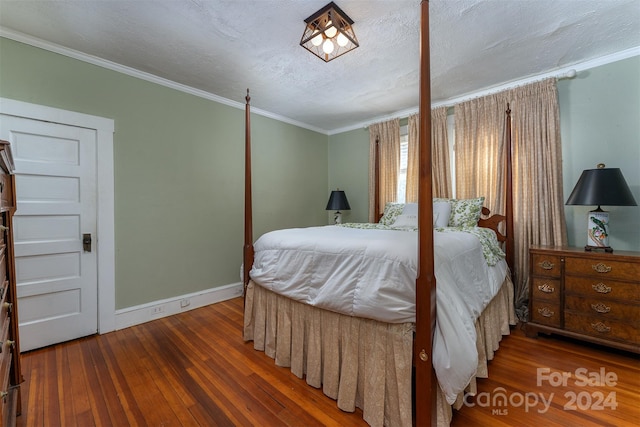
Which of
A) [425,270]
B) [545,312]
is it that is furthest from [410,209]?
[425,270]

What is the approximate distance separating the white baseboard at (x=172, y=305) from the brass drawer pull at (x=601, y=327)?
335 cm

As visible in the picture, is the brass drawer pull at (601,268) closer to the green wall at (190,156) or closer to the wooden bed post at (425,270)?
the green wall at (190,156)

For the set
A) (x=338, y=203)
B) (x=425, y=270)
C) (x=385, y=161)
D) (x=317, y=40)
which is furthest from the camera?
(x=338, y=203)

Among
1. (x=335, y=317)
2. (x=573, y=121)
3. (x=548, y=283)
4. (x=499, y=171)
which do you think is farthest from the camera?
(x=499, y=171)

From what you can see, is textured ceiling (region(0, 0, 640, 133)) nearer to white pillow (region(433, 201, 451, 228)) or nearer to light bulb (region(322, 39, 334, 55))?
light bulb (region(322, 39, 334, 55))

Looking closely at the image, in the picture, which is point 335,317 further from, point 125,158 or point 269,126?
point 269,126

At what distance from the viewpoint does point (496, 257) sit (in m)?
2.25

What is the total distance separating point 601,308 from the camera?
6.52ft

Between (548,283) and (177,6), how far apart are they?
11.4 ft

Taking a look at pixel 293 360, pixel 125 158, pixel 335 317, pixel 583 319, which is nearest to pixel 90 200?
pixel 125 158

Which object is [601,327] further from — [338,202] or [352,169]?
[352,169]

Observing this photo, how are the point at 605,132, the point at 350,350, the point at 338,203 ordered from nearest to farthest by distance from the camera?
the point at 350,350 → the point at 605,132 → the point at 338,203

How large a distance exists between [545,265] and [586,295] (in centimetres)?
31

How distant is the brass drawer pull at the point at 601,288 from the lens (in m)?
1.96
